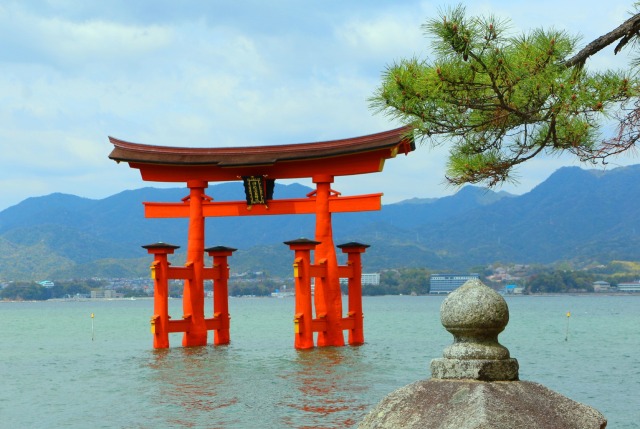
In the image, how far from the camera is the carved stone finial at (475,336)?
4672 millimetres

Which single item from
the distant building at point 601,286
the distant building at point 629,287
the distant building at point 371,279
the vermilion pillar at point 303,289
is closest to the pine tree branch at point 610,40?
the vermilion pillar at point 303,289

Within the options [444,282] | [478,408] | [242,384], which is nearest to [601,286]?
[444,282]

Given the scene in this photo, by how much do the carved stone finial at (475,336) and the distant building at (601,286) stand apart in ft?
616

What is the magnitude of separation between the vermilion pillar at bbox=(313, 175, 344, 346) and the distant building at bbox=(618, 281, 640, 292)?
174 meters

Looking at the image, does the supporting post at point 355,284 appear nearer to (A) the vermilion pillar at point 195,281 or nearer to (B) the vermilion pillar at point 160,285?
(A) the vermilion pillar at point 195,281

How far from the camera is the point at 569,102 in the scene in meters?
8.57

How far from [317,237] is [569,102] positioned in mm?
18510

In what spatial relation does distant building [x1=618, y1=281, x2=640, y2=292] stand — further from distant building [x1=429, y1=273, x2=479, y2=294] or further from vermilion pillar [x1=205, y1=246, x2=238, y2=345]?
vermilion pillar [x1=205, y1=246, x2=238, y2=345]

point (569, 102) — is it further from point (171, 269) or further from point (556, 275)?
point (556, 275)

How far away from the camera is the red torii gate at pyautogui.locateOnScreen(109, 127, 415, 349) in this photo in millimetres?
25969

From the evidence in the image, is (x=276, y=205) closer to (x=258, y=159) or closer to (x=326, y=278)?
(x=258, y=159)

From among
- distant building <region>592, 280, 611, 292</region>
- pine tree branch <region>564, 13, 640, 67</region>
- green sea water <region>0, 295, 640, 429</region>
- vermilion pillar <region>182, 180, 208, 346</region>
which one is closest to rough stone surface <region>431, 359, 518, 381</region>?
pine tree branch <region>564, 13, 640, 67</region>

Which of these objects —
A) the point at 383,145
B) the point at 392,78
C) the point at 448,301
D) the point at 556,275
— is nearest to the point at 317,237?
the point at 383,145

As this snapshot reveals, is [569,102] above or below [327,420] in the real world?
above
